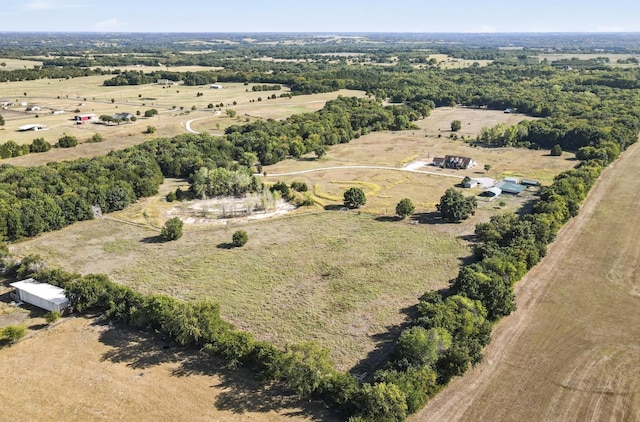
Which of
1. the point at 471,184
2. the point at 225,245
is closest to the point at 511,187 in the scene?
the point at 471,184

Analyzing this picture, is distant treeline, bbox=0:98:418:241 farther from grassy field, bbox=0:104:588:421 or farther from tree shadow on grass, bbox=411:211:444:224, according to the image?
tree shadow on grass, bbox=411:211:444:224

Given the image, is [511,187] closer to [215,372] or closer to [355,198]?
[355,198]

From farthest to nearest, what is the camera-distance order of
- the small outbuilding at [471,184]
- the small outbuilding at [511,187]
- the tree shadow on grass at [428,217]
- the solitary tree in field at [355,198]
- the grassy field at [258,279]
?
the small outbuilding at [471,184]
the small outbuilding at [511,187]
the solitary tree in field at [355,198]
the tree shadow on grass at [428,217]
the grassy field at [258,279]

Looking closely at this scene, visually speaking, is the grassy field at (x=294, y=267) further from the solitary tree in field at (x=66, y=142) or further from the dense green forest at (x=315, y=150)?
the solitary tree in field at (x=66, y=142)

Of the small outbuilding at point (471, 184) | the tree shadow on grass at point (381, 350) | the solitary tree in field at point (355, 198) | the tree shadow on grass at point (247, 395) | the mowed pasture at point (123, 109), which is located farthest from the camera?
the mowed pasture at point (123, 109)

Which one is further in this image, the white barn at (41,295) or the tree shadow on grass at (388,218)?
the tree shadow on grass at (388,218)

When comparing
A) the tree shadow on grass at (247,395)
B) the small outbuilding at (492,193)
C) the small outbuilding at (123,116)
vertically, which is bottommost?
the tree shadow on grass at (247,395)

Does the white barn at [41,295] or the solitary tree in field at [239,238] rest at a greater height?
the solitary tree in field at [239,238]

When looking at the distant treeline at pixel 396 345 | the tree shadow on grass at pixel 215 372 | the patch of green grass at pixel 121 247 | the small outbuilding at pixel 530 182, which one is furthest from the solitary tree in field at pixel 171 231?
the small outbuilding at pixel 530 182

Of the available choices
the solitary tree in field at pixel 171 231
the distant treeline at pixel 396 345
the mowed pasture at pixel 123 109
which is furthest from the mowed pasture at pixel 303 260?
the mowed pasture at pixel 123 109
